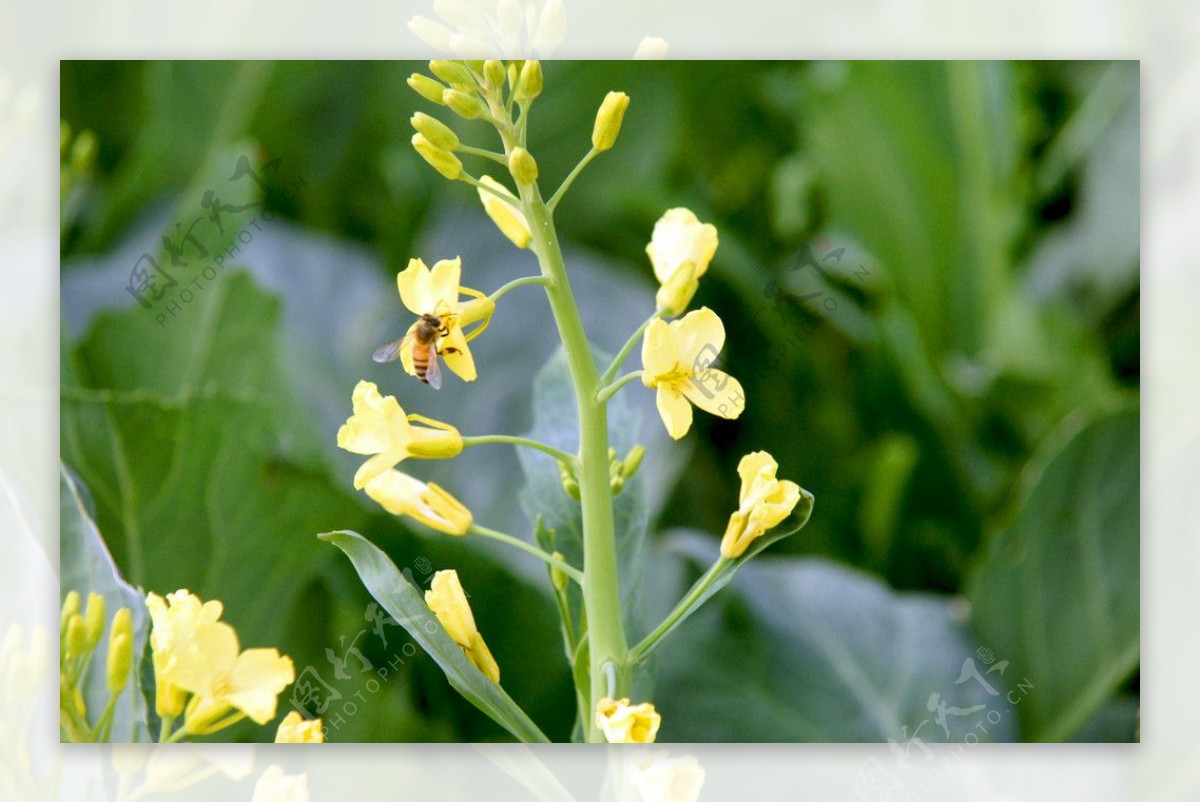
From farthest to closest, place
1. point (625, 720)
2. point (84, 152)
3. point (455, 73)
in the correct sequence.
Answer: point (84, 152) → point (455, 73) → point (625, 720)

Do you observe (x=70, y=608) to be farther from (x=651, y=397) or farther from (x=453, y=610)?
(x=651, y=397)

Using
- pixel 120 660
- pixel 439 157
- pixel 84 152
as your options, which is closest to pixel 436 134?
pixel 439 157

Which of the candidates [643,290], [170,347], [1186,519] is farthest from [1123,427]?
[170,347]

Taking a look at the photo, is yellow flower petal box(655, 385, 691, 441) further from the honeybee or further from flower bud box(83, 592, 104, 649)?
flower bud box(83, 592, 104, 649)

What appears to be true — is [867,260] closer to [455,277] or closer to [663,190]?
[663,190]

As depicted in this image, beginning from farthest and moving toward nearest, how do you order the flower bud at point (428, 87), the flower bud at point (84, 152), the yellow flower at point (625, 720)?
1. the flower bud at point (84, 152)
2. the flower bud at point (428, 87)
3. the yellow flower at point (625, 720)

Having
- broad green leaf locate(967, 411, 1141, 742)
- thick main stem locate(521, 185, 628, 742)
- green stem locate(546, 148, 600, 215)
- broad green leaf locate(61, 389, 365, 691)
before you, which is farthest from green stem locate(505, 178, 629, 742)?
broad green leaf locate(967, 411, 1141, 742)

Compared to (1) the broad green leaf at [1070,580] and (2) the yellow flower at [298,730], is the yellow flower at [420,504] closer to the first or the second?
(2) the yellow flower at [298,730]

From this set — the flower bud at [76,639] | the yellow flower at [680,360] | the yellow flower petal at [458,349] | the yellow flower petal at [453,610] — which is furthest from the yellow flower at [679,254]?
the flower bud at [76,639]
